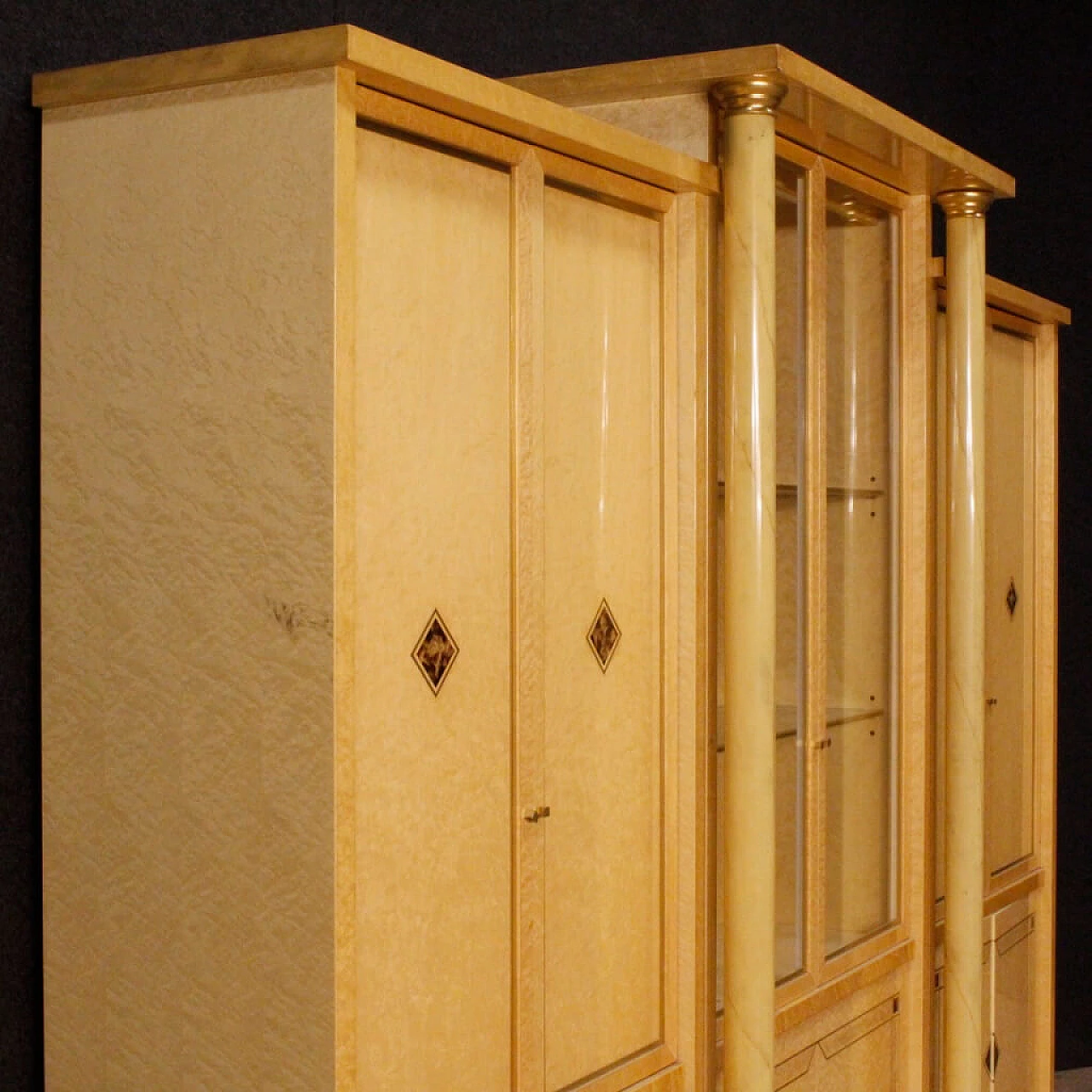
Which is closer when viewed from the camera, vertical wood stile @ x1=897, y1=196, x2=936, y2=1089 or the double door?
the double door

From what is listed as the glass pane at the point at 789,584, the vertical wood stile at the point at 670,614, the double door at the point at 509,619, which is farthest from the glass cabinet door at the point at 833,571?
the double door at the point at 509,619

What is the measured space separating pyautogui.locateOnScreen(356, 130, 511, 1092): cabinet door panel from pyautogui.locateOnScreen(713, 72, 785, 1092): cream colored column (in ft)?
1.60

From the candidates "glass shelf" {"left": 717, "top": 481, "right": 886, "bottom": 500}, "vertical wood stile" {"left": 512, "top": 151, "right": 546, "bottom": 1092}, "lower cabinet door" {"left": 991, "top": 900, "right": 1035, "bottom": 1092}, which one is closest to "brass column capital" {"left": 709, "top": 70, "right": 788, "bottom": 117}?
"vertical wood stile" {"left": 512, "top": 151, "right": 546, "bottom": 1092}

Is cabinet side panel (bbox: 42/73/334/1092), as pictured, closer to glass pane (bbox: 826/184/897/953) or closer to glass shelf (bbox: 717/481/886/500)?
glass shelf (bbox: 717/481/886/500)

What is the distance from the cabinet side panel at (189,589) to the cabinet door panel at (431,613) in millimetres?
98

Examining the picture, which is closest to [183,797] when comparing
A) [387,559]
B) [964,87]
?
[387,559]

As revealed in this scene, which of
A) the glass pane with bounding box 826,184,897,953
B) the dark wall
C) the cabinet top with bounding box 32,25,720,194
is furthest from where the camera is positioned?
the glass pane with bounding box 826,184,897,953

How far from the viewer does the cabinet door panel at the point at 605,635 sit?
222cm

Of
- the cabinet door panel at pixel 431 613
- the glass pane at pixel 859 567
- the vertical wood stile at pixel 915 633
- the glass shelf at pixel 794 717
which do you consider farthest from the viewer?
the vertical wood stile at pixel 915 633

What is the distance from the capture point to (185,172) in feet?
6.05

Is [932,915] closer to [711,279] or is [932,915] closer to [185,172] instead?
[711,279]

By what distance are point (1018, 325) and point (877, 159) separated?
1078 millimetres

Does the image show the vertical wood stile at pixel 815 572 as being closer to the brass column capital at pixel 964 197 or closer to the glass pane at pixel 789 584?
the glass pane at pixel 789 584

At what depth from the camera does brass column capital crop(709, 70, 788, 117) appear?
2.40 m
